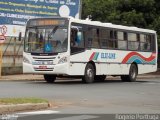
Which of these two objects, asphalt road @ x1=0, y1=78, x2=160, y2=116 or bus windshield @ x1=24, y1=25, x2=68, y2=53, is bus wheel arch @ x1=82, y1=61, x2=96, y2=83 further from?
asphalt road @ x1=0, y1=78, x2=160, y2=116

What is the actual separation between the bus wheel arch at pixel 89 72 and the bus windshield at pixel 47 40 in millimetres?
1925

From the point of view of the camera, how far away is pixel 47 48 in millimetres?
24578

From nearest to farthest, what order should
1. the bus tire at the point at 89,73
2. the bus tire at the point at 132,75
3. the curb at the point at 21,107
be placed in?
the curb at the point at 21,107, the bus tire at the point at 89,73, the bus tire at the point at 132,75

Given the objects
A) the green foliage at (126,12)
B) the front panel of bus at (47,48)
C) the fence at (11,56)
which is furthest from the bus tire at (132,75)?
the green foliage at (126,12)

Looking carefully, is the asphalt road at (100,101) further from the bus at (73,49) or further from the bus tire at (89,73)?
the bus tire at (89,73)

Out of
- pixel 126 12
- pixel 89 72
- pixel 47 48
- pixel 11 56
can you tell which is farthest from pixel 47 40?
pixel 126 12

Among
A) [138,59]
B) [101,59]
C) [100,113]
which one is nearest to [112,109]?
[100,113]

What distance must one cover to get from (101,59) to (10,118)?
590 inches

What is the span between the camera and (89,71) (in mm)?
25766

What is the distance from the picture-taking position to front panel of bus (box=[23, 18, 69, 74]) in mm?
24297

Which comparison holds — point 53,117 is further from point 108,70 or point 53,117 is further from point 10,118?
point 108,70

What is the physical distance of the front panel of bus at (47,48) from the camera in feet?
79.7

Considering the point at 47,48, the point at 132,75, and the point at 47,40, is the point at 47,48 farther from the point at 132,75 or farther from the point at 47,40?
the point at 132,75

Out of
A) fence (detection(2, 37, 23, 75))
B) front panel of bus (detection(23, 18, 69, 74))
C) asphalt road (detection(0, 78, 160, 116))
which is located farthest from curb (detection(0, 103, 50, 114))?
fence (detection(2, 37, 23, 75))
